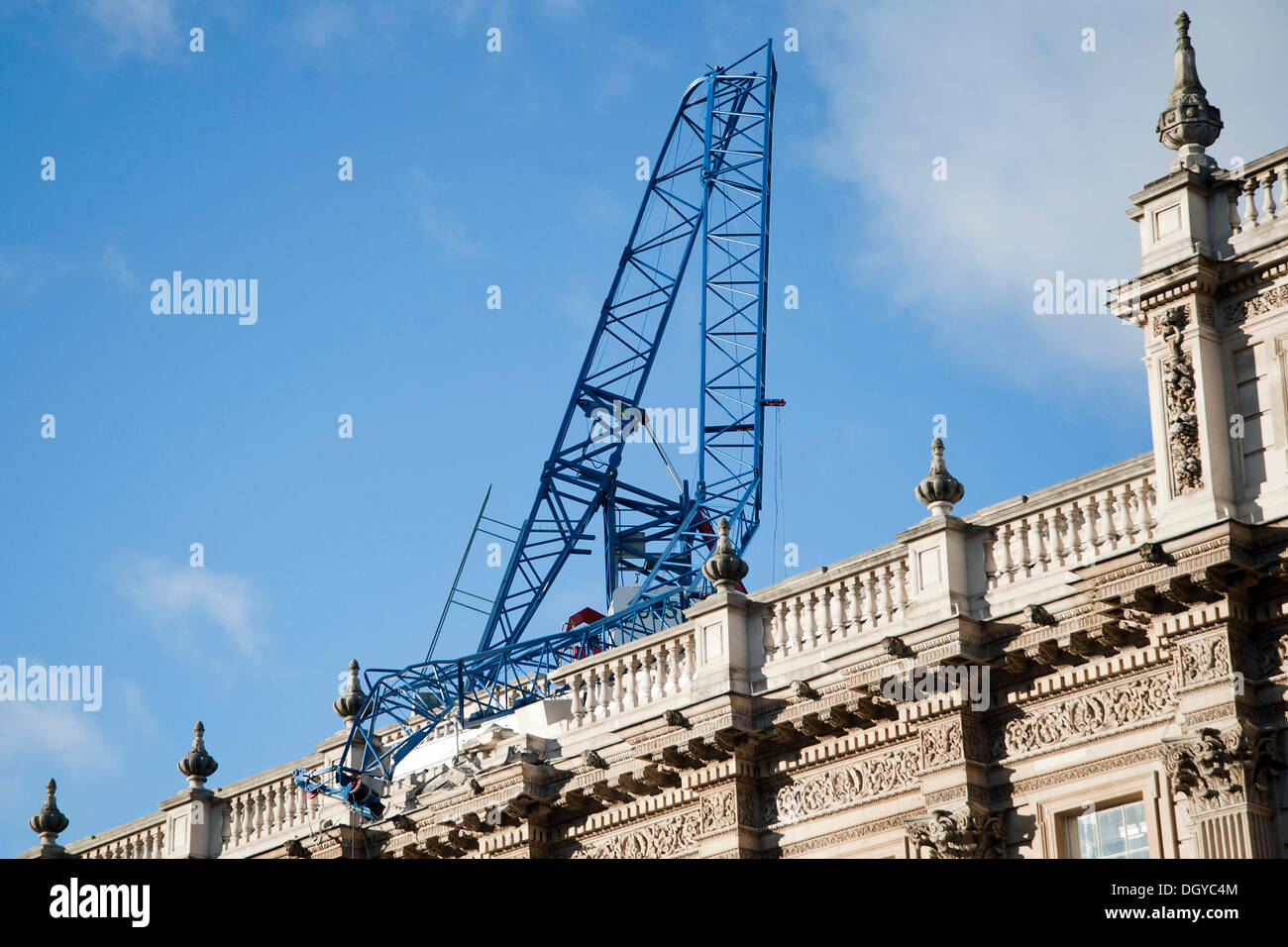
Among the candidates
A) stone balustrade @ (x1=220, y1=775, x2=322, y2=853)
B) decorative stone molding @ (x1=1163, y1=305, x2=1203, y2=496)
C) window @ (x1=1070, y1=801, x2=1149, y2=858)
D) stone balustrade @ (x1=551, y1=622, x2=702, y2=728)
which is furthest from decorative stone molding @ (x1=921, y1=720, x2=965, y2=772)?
stone balustrade @ (x1=220, y1=775, x2=322, y2=853)

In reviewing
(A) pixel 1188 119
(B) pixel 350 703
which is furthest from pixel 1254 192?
(B) pixel 350 703

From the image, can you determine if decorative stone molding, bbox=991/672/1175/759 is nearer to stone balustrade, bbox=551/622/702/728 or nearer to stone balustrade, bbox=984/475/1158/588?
stone balustrade, bbox=984/475/1158/588

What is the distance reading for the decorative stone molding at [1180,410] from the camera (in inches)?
1068

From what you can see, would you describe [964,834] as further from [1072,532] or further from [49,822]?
[49,822]

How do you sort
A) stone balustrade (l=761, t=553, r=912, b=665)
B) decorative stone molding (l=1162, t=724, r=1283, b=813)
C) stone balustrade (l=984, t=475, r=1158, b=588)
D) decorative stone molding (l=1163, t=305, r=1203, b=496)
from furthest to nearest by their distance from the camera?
1. stone balustrade (l=761, t=553, r=912, b=665)
2. stone balustrade (l=984, t=475, r=1158, b=588)
3. decorative stone molding (l=1163, t=305, r=1203, b=496)
4. decorative stone molding (l=1162, t=724, r=1283, b=813)

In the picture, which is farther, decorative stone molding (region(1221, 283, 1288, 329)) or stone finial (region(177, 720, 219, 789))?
stone finial (region(177, 720, 219, 789))

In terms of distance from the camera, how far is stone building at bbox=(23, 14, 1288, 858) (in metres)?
26.2

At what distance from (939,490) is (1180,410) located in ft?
11.3

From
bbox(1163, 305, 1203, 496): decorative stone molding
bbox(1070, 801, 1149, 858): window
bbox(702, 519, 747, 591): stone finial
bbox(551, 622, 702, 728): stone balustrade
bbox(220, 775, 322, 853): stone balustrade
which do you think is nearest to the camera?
bbox(1070, 801, 1149, 858): window

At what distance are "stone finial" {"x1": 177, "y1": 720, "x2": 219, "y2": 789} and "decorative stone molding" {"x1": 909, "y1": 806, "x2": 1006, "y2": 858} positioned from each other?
47.4ft

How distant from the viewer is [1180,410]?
27.5 m

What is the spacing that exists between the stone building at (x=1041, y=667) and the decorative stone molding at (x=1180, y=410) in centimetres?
3
